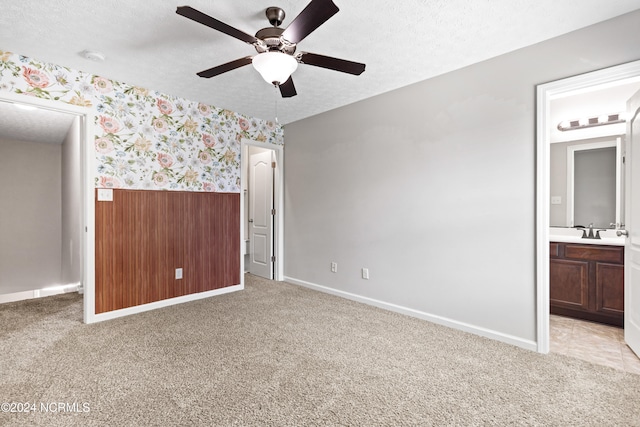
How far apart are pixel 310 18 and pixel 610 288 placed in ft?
11.7

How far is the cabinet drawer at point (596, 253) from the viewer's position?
2.92 m

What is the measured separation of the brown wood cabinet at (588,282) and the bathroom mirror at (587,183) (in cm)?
51

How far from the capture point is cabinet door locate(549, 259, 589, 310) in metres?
3.09

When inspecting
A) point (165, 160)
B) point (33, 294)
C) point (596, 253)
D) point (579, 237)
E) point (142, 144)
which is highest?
point (142, 144)

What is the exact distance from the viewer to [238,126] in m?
4.29

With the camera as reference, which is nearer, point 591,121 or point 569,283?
point 569,283

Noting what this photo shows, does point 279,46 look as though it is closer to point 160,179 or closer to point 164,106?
point 164,106

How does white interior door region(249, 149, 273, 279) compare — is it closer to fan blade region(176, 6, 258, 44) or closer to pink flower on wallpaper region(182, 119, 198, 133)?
pink flower on wallpaper region(182, 119, 198, 133)

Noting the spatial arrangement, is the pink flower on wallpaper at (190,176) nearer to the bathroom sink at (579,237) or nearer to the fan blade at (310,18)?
the fan blade at (310,18)

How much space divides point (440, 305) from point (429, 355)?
768 mm

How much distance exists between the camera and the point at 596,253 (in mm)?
3018

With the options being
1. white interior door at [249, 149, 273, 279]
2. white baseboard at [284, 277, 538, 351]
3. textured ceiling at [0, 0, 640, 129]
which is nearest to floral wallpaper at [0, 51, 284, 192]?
textured ceiling at [0, 0, 640, 129]

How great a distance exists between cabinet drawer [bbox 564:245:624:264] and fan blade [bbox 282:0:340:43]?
3263mm

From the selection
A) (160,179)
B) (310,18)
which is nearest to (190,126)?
(160,179)
